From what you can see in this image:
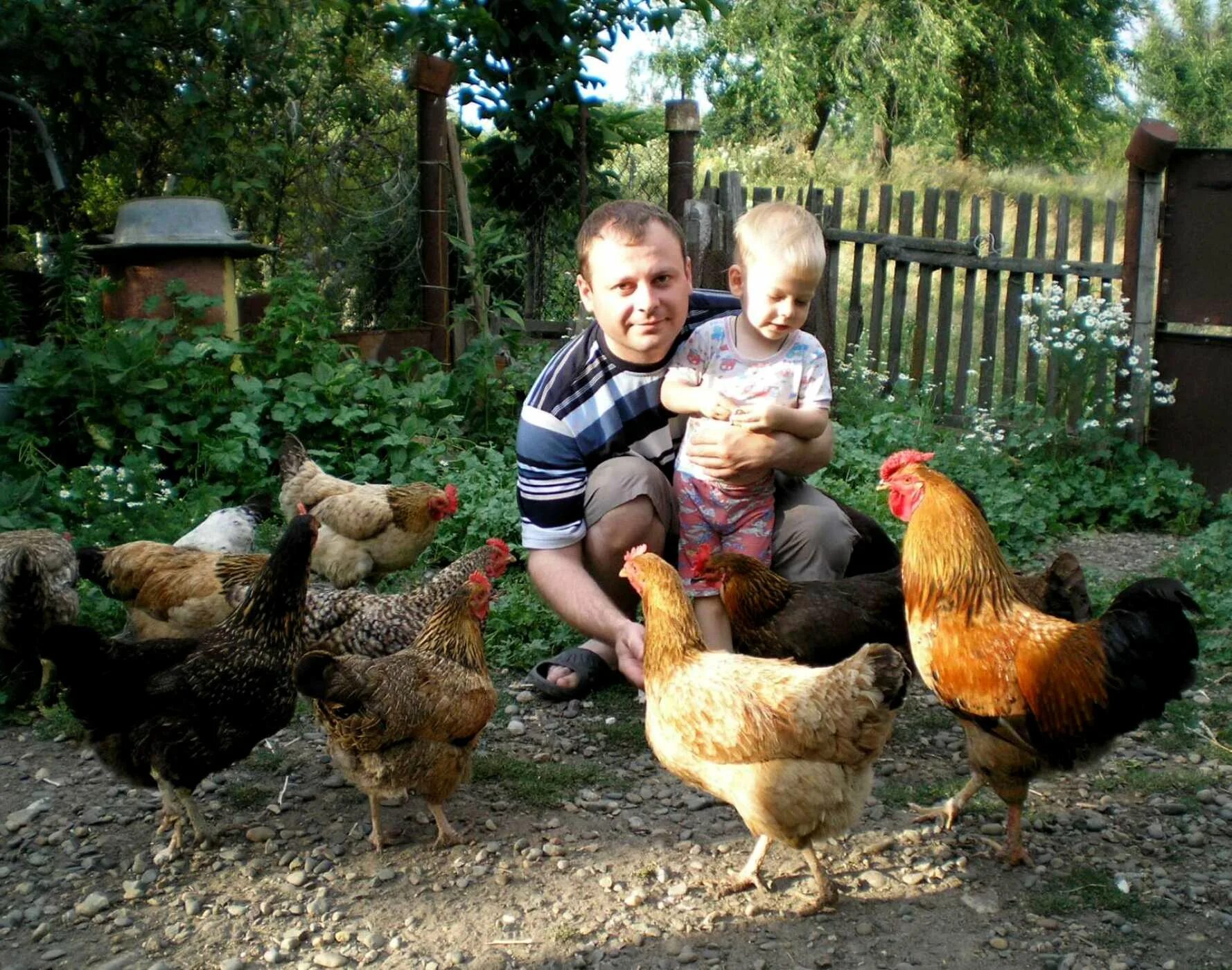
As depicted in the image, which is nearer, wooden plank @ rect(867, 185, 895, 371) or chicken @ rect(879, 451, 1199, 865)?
chicken @ rect(879, 451, 1199, 865)

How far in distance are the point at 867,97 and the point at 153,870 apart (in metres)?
21.3

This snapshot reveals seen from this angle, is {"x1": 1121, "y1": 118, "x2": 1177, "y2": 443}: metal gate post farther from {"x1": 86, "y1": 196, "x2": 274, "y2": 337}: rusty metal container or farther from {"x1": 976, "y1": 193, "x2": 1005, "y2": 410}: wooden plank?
{"x1": 86, "y1": 196, "x2": 274, "y2": 337}: rusty metal container

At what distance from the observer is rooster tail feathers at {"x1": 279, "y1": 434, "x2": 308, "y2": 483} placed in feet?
19.6

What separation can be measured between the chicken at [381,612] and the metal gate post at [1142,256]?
16.2 feet

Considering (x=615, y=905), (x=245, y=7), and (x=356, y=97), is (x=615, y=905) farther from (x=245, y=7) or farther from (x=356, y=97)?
(x=356, y=97)

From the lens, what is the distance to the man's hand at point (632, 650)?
355cm

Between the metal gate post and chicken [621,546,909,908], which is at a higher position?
the metal gate post

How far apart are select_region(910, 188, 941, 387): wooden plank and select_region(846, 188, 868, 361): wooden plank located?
1.47 ft

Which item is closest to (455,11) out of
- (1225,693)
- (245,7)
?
(245,7)

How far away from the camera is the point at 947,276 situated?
27.1ft

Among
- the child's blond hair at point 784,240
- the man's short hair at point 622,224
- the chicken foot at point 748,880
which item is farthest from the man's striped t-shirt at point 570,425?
the chicken foot at point 748,880

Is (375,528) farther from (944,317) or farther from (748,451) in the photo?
(944,317)

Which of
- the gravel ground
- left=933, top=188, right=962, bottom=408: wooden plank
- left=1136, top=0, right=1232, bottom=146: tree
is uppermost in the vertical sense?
left=1136, top=0, right=1232, bottom=146: tree

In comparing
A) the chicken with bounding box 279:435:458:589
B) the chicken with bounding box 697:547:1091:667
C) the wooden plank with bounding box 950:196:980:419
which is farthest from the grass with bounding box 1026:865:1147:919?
the wooden plank with bounding box 950:196:980:419
